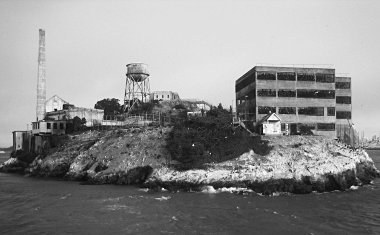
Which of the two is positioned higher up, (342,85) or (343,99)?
(342,85)

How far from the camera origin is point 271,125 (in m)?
66.5

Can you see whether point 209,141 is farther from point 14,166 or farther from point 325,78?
point 14,166

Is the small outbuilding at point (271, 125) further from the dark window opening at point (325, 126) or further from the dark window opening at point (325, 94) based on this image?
the dark window opening at point (325, 94)

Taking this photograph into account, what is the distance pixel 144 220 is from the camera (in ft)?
111

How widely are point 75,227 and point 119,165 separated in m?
28.1

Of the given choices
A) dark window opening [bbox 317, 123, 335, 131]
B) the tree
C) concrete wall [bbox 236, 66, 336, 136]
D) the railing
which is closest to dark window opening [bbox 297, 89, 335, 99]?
concrete wall [bbox 236, 66, 336, 136]

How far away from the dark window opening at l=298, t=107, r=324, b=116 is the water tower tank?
44038mm

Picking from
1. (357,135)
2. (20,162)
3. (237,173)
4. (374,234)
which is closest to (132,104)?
(20,162)

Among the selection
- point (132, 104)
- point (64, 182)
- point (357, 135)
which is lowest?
point (64, 182)

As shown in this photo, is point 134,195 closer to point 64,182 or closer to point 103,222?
point 103,222

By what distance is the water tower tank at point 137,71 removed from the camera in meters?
95.2

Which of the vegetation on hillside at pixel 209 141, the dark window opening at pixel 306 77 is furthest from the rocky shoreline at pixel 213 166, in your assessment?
the dark window opening at pixel 306 77

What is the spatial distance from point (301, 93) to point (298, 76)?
11.6ft

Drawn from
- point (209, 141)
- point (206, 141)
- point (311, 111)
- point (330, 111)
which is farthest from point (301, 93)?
point (206, 141)
